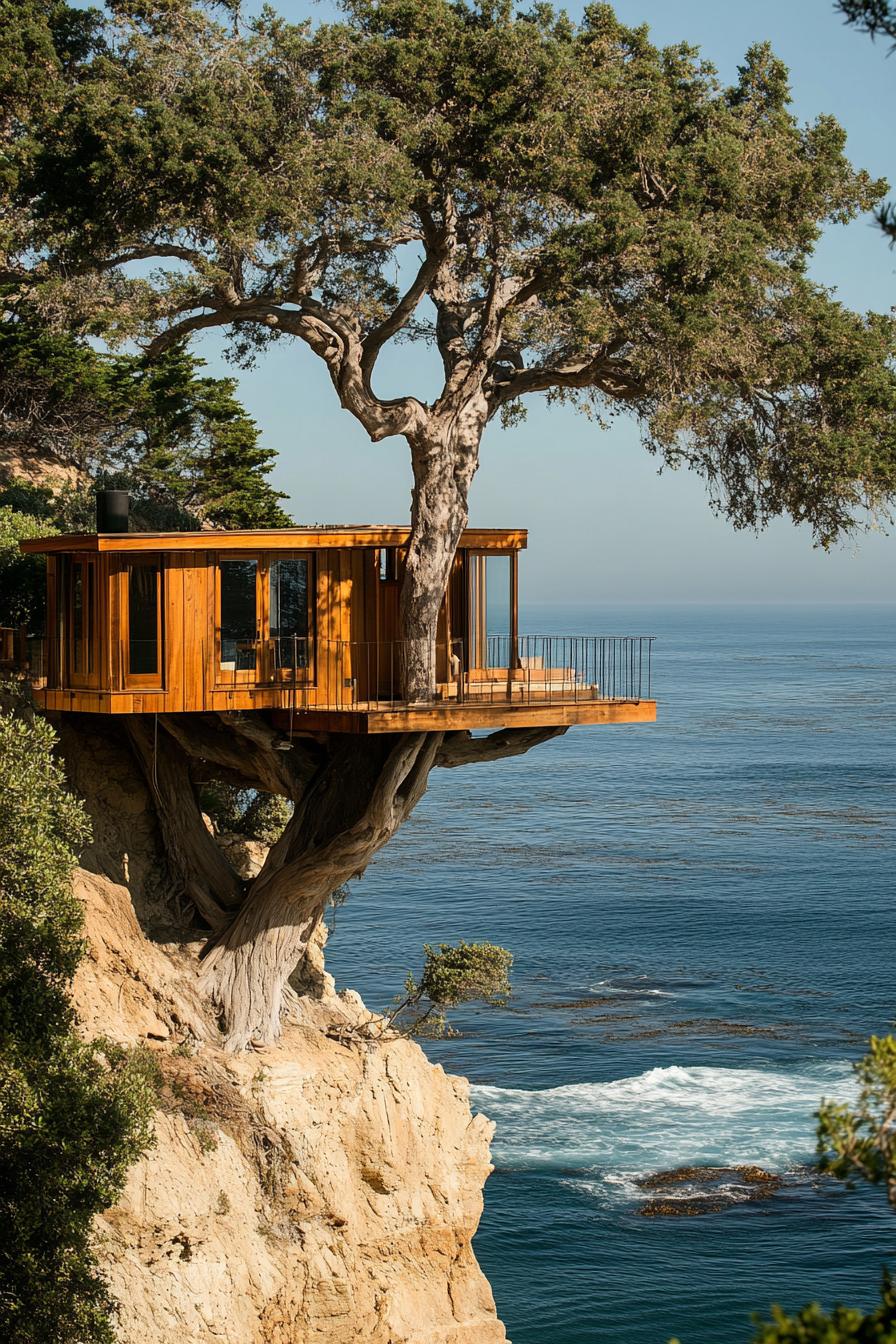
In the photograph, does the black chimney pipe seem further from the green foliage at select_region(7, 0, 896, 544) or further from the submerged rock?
the submerged rock

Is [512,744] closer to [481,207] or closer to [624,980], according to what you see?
[481,207]

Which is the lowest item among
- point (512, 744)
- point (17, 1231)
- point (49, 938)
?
point (17, 1231)

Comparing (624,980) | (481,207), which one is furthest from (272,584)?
(624,980)

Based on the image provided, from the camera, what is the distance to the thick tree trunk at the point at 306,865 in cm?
2573

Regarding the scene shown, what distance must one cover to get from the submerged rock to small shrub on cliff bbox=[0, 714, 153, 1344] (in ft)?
55.7

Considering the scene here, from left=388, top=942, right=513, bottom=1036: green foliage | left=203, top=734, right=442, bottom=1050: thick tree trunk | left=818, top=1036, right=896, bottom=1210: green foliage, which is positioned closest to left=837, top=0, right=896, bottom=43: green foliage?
left=818, top=1036, right=896, bottom=1210: green foliage

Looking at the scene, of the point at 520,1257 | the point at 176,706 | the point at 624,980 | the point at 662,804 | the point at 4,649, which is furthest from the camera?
the point at 662,804

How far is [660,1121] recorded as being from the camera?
4000 cm

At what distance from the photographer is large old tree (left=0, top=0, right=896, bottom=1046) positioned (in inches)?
926

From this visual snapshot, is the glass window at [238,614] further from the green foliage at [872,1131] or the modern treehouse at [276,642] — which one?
the green foliage at [872,1131]

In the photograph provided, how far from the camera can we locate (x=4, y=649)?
28516 millimetres

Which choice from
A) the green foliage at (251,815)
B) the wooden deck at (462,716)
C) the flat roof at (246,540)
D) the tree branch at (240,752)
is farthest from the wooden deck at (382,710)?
the green foliage at (251,815)

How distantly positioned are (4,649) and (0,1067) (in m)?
9.60

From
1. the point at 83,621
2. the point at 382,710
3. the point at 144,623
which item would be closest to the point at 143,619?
the point at 144,623
